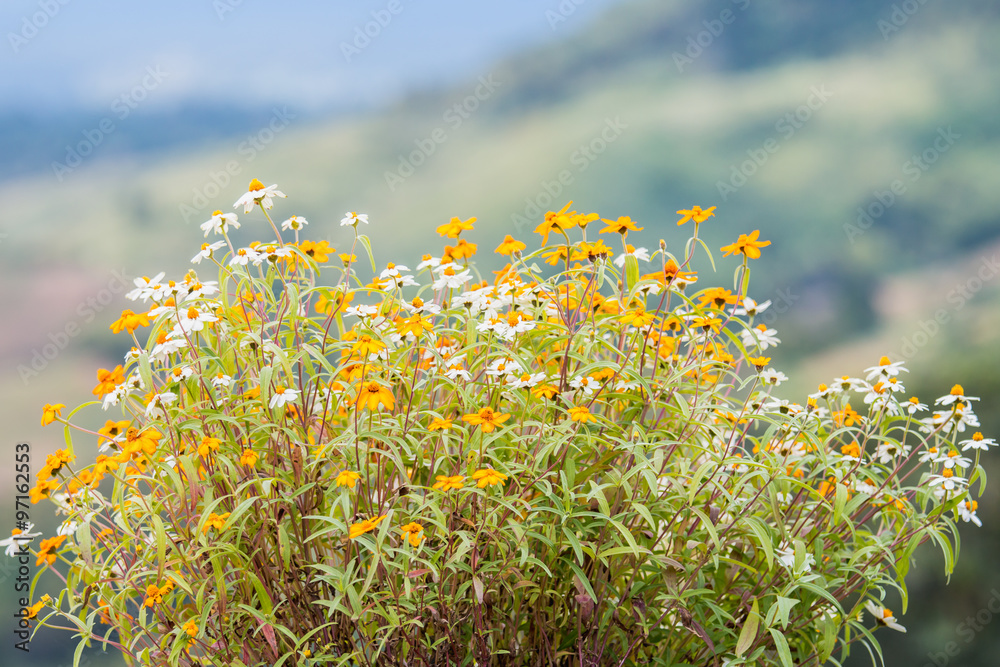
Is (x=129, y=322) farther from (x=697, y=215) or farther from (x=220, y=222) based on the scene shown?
(x=697, y=215)

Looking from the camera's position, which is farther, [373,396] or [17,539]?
[17,539]

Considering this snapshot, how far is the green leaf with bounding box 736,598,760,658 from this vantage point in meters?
1.49

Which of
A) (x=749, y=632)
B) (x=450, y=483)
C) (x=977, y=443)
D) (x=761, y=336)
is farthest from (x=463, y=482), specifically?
(x=977, y=443)

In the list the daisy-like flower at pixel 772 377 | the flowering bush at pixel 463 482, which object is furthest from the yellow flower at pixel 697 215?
the daisy-like flower at pixel 772 377

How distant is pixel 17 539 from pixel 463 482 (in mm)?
979

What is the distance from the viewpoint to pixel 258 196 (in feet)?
5.25

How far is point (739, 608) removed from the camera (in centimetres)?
162

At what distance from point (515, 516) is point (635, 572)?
0.25 metres

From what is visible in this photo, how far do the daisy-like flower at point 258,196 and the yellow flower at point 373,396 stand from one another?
1.50 feet

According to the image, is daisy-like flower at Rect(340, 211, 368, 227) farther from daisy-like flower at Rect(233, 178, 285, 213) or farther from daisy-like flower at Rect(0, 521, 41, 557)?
daisy-like flower at Rect(0, 521, 41, 557)

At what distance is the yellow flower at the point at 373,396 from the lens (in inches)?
52.8

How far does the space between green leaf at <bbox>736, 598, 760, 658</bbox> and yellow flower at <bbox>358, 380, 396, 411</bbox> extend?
2.48 feet

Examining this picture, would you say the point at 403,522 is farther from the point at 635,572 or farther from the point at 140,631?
the point at 140,631

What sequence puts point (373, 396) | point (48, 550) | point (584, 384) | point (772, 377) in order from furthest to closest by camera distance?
point (772, 377), point (48, 550), point (584, 384), point (373, 396)
